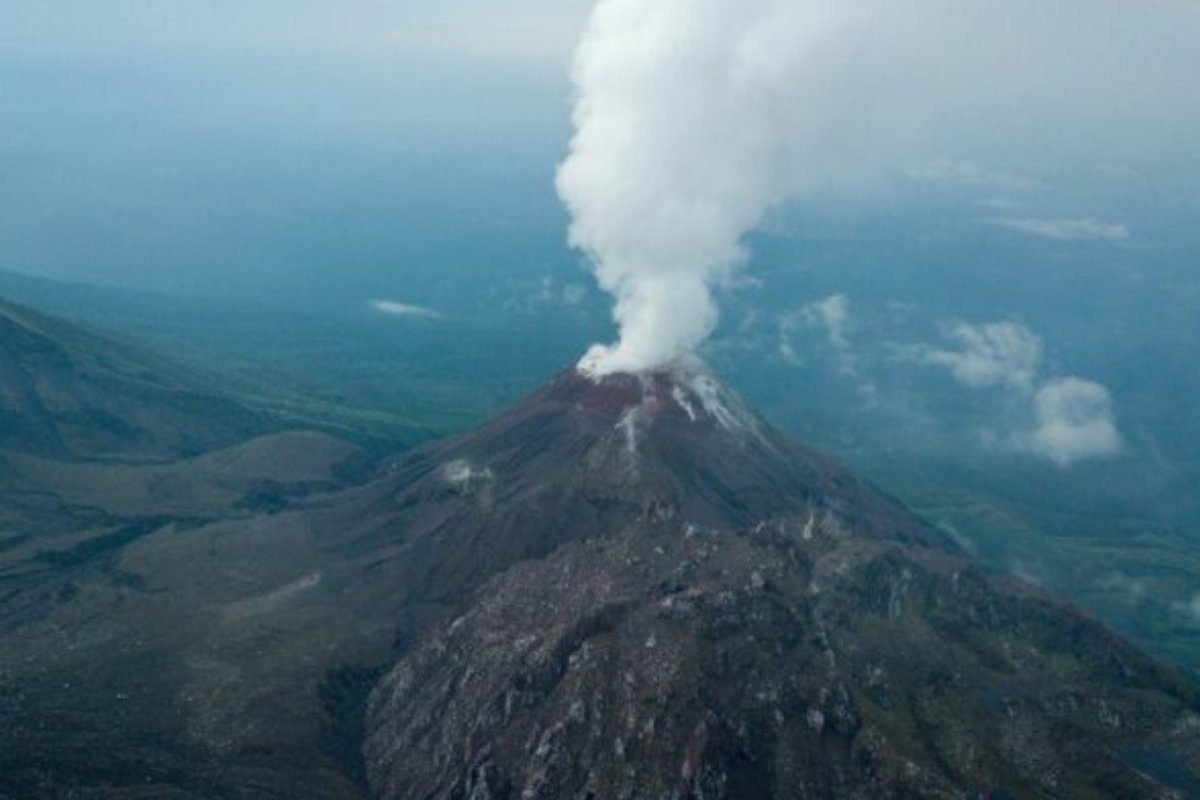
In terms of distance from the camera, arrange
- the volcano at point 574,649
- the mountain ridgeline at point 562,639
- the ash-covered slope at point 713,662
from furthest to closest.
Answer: the mountain ridgeline at point 562,639 → the volcano at point 574,649 → the ash-covered slope at point 713,662

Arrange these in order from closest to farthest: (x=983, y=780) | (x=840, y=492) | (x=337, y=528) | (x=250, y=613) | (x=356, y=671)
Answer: (x=983, y=780) → (x=356, y=671) → (x=250, y=613) → (x=337, y=528) → (x=840, y=492)

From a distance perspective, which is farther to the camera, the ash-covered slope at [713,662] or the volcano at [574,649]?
the volcano at [574,649]

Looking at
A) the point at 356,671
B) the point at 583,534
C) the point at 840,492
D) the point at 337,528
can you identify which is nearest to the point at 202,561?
the point at 337,528

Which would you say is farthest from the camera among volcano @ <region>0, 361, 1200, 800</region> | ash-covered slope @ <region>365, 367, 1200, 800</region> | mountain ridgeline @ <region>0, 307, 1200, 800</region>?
mountain ridgeline @ <region>0, 307, 1200, 800</region>

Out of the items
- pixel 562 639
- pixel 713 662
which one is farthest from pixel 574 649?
pixel 713 662

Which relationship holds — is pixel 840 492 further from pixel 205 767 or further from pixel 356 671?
pixel 205 767

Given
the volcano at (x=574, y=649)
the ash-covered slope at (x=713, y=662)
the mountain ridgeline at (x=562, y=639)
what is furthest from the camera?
the mountain ridgeline at (x=562, y=639)

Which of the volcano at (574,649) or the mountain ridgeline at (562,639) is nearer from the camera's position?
the volcano at (574,649)

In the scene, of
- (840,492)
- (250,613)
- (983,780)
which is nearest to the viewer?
(983,780)

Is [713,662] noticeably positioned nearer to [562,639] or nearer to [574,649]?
[574,649]
